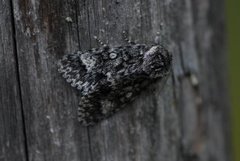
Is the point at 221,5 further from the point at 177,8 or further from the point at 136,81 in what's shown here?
the point at 136,81

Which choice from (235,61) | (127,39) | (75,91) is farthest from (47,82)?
(235,61)

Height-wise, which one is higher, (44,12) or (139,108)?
(44,12)

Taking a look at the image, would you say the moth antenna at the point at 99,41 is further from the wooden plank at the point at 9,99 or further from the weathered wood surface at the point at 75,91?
the wooden plank at the point at 9,99

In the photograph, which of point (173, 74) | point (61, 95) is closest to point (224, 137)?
point (173, 74)

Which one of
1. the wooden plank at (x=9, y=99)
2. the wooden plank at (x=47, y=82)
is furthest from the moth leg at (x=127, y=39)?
the wooden plank at (x=9, y=99)

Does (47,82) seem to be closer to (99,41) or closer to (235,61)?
(99,41)

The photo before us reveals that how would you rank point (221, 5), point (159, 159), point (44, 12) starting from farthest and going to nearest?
point (221, 5)
point (159, 159)
point (44, 12)

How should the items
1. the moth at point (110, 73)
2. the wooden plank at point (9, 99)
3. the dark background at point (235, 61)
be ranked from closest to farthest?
the wooden plank at point (9, 99)
the moth at point (110, 73)
the dark background at point (235, 61)
